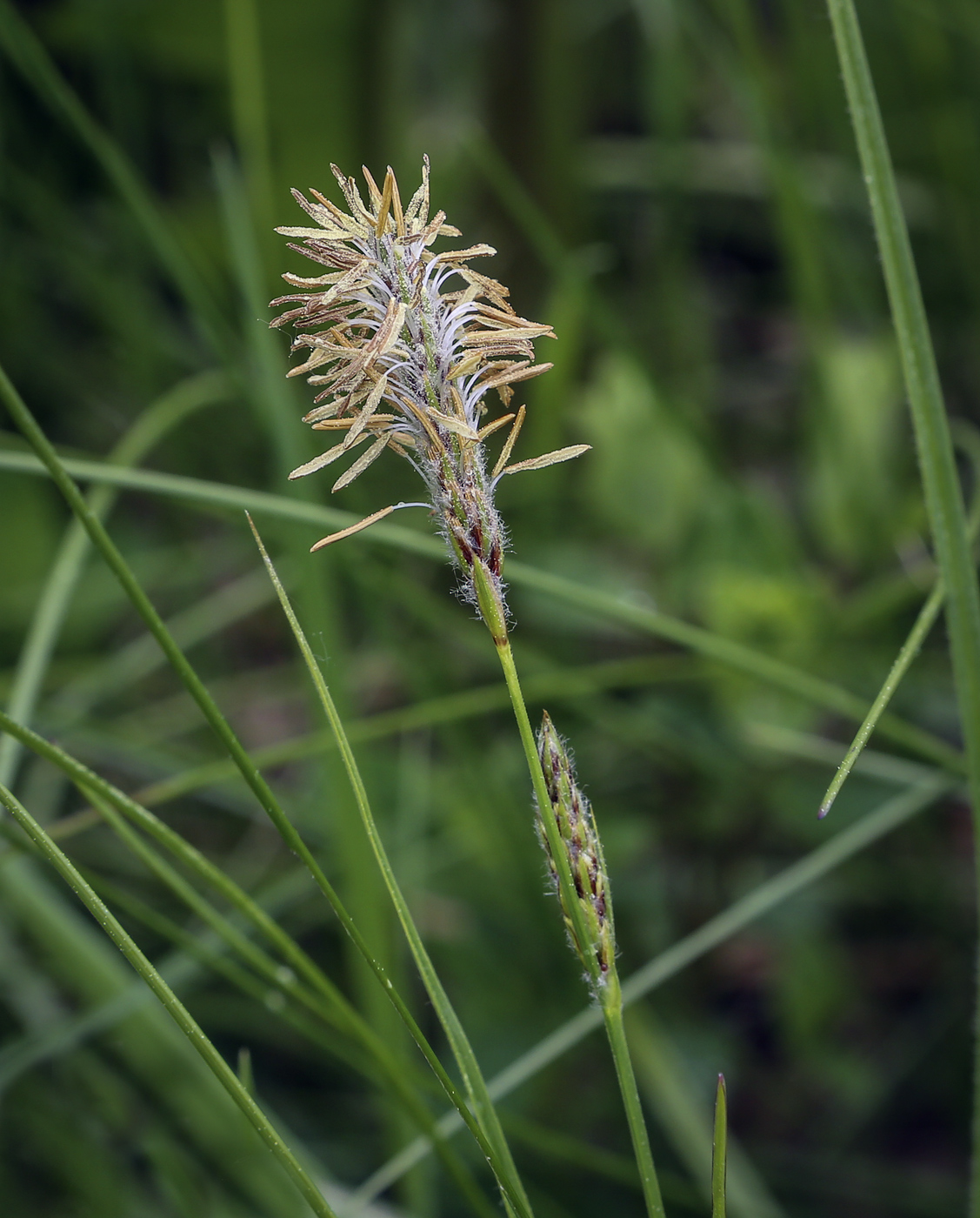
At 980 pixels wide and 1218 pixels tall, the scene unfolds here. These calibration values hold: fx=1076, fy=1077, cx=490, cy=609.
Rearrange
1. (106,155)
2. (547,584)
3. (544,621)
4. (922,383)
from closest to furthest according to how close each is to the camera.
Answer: (922,383)
(547,584)
(106,155)
(544,621)

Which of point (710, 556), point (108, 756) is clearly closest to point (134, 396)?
point (108, 756)

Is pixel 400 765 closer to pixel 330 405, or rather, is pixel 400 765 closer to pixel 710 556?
pixel 710 556

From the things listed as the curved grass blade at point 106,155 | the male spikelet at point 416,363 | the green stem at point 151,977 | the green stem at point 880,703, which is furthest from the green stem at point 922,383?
the curved grass blade at point 106,155

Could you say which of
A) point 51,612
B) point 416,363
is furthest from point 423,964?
point 51,612

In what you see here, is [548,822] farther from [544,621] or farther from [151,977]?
[544,621]

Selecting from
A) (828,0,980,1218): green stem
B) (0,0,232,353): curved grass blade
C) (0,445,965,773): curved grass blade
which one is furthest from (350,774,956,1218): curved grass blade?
(0,0,232,353): curved grass blade

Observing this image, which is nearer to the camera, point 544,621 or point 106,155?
point 106,155

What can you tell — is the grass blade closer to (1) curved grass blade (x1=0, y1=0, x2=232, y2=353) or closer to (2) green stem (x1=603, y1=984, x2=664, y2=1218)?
(2) green stem (x1=603, y1=984, x2=664, y2=1218)
